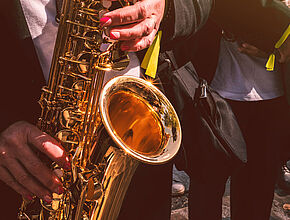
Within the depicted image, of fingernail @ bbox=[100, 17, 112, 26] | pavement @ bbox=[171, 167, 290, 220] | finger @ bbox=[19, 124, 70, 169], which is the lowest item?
pavement @ bbox=[171, 167, 290, 220]

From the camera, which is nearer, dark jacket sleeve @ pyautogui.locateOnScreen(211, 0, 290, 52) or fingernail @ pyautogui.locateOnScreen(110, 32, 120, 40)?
fingernail @ pyautogui.locateOnScreen(110, 32, 120, 40)

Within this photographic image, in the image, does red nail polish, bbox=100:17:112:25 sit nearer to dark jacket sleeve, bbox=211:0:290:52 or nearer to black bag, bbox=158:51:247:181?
black bag, bbox=158:51:247:181

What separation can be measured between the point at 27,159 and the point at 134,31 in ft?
1.64

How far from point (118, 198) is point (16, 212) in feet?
1.28

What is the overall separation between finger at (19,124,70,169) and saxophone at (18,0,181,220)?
0.32 ft

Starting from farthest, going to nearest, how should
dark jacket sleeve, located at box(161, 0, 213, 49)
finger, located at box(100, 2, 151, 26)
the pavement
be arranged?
the pavement → dark jacket sleeve, located at box(161, 0, 213, 49) → finger, located at box(100, 2, 151, 26)

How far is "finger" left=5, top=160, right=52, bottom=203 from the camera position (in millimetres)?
866

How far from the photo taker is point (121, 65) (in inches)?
39.2

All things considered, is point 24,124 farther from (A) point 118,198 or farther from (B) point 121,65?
(A) point 118,198

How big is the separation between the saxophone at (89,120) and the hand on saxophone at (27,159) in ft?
0.36

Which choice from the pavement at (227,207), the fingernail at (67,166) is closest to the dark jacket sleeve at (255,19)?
the fingernail at (67,166)

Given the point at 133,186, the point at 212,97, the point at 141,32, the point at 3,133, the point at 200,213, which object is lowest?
the point at 200,213

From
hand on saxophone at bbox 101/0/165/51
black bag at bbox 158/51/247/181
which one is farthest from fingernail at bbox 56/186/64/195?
black bag at bbox 158/51/247/181

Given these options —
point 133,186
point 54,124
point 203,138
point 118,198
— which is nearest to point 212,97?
point 203,138
